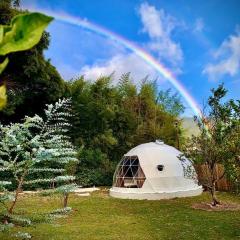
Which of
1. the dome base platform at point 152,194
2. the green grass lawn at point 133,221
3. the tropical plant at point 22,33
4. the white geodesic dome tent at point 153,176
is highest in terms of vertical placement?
the white geodesic dome tent at point 153,176

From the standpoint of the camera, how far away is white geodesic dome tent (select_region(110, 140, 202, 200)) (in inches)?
740

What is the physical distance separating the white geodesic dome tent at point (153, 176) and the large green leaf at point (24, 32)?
1708cm

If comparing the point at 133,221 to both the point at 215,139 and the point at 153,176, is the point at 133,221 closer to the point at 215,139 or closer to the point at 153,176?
the point at 215,139

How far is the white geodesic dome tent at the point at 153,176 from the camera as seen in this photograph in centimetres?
1880

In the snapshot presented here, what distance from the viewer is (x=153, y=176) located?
1964 cm

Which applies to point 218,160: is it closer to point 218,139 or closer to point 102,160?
point 218,139

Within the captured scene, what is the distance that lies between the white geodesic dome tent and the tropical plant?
17078mm

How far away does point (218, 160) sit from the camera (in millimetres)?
16109

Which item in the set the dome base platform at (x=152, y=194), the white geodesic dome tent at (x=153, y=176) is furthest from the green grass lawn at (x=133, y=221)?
the white geodesic dome tent at (x=153, y=176)

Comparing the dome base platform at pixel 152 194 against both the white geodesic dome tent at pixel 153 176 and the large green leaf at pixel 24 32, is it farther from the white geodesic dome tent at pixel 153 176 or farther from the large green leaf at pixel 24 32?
the large green leaf at pixel 24 32

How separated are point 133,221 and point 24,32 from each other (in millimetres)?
12062

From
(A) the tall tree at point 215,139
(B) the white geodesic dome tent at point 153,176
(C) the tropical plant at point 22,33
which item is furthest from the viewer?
(B) the white geodesic dome tent at point 153,176

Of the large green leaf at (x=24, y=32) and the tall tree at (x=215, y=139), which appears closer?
the large green leaf at (x=24, y=32)

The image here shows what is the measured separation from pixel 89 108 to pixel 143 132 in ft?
15.2
